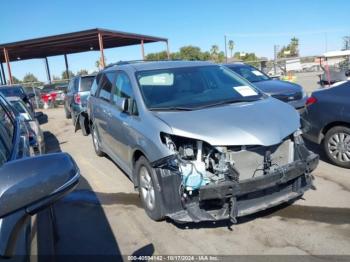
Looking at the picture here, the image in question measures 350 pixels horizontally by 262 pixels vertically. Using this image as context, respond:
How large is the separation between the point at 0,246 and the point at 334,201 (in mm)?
4292

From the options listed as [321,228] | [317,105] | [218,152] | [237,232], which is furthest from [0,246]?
[317,105]

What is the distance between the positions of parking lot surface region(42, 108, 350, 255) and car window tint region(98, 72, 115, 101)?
1738 millimetres

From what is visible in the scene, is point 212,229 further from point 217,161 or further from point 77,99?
point 77,99

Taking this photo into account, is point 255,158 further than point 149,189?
No

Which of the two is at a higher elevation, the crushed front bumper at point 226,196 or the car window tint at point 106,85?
the car window tint at point 106,85

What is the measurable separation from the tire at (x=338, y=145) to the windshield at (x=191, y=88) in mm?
1653

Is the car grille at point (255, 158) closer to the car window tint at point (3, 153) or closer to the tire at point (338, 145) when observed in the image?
the tire at point (338, 145)

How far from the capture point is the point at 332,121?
606 centimetres

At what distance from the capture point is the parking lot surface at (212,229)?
12.5ft

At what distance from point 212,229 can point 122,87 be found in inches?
101

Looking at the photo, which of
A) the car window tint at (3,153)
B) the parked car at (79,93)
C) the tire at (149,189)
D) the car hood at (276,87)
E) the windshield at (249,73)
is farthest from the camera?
the parked car at (79,93)

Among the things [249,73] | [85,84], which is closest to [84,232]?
[249,73]

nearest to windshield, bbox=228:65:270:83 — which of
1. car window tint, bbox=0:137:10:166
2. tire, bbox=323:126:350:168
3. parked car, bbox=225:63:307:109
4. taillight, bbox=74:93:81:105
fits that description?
parked car, bbox=225:63:307:109

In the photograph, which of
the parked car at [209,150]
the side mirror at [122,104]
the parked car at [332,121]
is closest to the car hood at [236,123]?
the parked car at [209,150]
